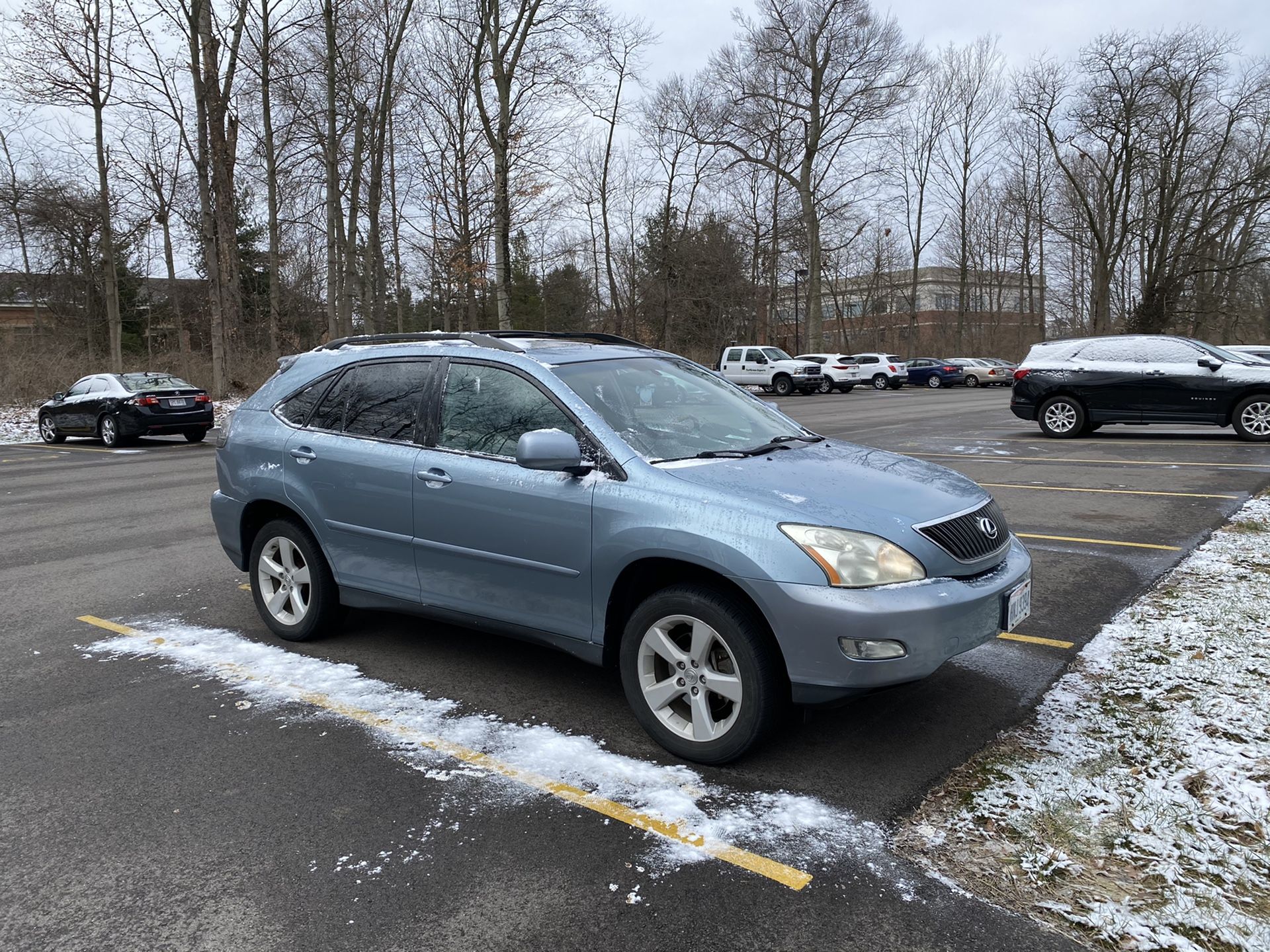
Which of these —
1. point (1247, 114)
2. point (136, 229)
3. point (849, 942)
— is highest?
point (1247, 114)

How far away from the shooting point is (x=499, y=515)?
3951mm

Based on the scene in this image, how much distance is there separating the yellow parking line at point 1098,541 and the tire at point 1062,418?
8.45 meters

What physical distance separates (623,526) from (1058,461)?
10428mm

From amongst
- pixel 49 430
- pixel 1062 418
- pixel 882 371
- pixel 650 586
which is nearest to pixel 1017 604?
pixel 650 586

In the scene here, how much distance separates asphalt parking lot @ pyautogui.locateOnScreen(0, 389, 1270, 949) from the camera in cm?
255

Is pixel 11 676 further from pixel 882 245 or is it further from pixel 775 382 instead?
pixel 882 245

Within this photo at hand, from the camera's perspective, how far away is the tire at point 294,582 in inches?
192

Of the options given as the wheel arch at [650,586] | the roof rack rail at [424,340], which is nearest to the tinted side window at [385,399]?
the roof rack rail at [424,340]

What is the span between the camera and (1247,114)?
119 ft

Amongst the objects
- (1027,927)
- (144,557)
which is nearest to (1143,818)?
(1027,927)

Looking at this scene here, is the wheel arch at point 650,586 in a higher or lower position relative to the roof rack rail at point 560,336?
lower

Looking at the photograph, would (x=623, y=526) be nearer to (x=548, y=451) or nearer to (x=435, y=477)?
(x=548, y=451)

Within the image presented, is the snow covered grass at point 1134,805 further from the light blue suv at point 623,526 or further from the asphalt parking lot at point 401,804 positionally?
the light blue suv at point 623,526

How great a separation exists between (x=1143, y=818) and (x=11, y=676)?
5201 mm
